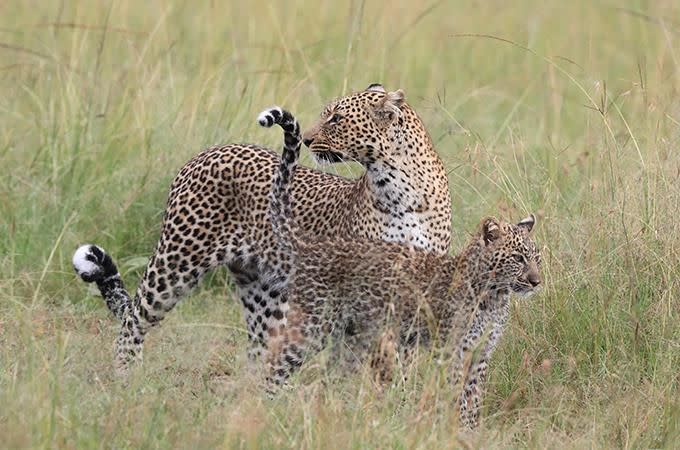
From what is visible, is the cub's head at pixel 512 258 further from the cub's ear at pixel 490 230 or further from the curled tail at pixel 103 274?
the curled tail at pixel 103 274

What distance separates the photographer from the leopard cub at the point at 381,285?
6.84 metres

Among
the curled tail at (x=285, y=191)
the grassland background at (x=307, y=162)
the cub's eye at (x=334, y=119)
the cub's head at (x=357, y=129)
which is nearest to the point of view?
the grassland background at (x=307, y=162)

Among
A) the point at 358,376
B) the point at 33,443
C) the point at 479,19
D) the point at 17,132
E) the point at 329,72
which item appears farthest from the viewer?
the point at 479,19

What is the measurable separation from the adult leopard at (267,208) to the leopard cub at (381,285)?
1.20ft

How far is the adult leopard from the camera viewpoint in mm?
7516

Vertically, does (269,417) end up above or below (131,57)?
above

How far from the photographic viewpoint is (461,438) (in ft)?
18.8

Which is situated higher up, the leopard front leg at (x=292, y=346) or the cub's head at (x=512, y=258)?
the cub's head at (x=512, y=258)

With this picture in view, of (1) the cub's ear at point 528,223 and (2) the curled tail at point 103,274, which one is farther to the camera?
(2) the curled tail at point 103,274

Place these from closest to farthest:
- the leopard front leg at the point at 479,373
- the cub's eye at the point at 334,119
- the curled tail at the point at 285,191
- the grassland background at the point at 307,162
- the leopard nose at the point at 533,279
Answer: the grassland background at the point at 307,162 → the leopard front leg at the point at 479,373 → the leopard nose at the point at 533,279 → the curled tail at the point at 285,191 → the cub's eye at the point at 334,119

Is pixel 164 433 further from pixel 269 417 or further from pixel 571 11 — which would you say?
pixel 571 11

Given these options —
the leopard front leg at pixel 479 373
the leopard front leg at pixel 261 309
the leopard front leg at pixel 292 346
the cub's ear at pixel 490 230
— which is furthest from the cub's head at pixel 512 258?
the leopard front leg at pixel 261 309

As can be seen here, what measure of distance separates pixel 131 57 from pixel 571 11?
5.51 m

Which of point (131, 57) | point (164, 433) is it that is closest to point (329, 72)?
point (131, 57)
